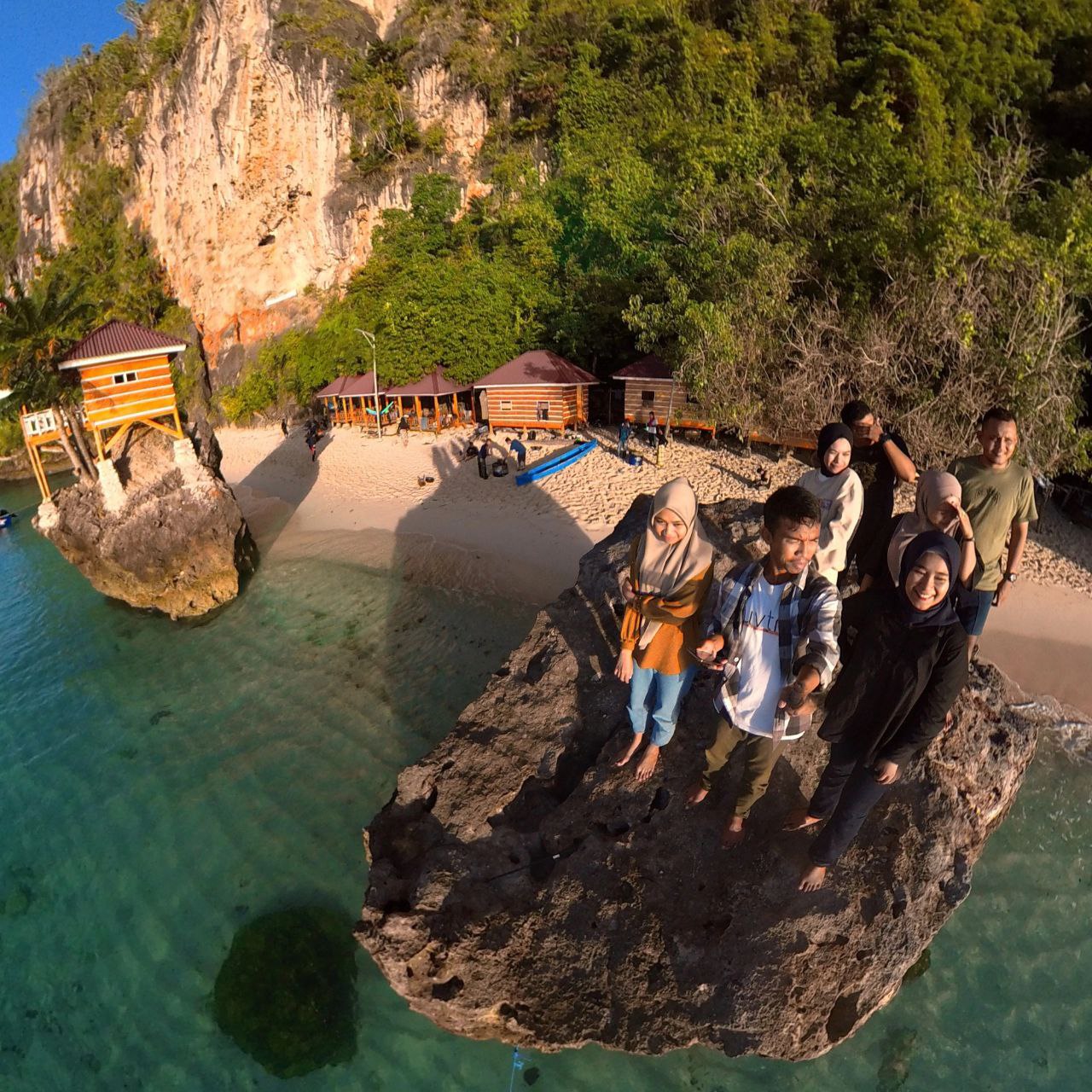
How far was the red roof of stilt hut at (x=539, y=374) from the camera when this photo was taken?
20.0 m

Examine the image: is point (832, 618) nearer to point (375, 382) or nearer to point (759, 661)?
point (759, 661)

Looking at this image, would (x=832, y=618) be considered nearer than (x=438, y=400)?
Yes

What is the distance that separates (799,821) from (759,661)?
58.0 inches

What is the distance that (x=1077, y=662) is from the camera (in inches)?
334

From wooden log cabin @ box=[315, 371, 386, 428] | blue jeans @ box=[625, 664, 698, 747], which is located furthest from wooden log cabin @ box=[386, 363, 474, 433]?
blue jeans @ box=[625, 664, 698, 747]

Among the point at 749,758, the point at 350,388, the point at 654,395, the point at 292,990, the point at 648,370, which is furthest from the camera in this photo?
the point at 350,388

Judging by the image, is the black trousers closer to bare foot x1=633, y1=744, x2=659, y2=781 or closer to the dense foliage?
bare foot x1=633, y1=744, x2=659, y2=781

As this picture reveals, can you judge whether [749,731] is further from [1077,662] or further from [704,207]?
[704,207]

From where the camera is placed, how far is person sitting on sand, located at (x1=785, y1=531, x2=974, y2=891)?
278cm

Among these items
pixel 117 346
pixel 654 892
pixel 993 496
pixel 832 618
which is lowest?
pixel 654 892

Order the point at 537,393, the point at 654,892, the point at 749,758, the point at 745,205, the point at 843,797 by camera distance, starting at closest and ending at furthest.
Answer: the point at 843,797 < the point at 749,758 < the point at 654,892 < the point at 745,205 < the point at 537,393

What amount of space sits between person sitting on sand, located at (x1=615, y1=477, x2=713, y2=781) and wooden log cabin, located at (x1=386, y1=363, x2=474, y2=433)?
20.2 metres

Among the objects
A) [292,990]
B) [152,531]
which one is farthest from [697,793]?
[152,531]

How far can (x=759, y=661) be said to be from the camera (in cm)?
335
